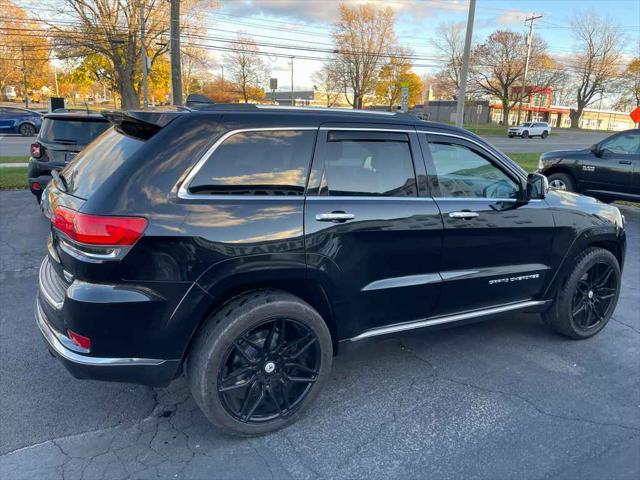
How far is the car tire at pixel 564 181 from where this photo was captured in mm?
10109

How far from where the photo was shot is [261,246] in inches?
103

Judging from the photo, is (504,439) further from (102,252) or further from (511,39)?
(511,39)

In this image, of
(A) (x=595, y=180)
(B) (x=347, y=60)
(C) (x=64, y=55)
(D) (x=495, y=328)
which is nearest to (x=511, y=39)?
(B) (x=347, y=60)

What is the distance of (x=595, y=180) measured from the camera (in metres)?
9.75

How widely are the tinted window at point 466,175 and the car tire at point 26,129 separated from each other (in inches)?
1113

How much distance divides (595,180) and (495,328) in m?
6.91

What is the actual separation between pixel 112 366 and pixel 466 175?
271 cm

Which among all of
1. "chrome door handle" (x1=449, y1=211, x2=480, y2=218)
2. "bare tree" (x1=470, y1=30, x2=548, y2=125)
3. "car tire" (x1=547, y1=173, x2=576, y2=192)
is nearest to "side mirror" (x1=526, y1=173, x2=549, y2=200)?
"chrome door handle" (x1=449, y1=211, x2=480, y2=218)

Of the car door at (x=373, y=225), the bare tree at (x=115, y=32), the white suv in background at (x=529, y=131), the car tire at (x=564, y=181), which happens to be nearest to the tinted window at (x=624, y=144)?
the car tire at (x=564, y=181)

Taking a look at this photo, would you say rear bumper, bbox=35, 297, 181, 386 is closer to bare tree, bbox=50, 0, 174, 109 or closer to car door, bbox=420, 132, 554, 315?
car door, bbox=420, 132, 554, 315

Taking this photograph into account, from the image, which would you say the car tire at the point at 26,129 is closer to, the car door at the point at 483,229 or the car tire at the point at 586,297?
the car door at the point at 483,229

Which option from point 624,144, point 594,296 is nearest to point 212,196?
point 594,296

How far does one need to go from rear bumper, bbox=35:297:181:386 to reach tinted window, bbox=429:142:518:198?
2.13 m

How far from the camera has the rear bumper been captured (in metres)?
2.48
